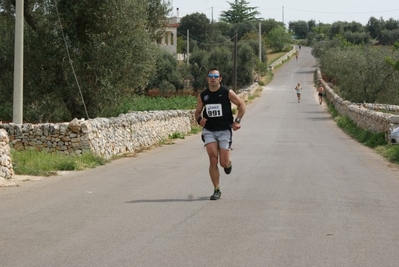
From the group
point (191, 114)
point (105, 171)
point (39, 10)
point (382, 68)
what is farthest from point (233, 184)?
point (382, 68)

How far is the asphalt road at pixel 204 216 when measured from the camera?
694 cm

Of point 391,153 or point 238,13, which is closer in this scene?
point 391,153

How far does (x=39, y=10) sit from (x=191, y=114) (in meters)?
12.6

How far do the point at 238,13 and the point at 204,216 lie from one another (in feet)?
506

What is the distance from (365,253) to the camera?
7.07 metres

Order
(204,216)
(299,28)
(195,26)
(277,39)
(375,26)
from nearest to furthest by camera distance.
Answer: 1. (204,216)
2. (195,26)
3. (277,39)
4. (375,26)
5. (299,28)

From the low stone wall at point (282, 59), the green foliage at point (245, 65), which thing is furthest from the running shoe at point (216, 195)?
the low stone wall at point (282, 59)

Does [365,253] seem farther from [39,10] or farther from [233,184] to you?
[39,10]

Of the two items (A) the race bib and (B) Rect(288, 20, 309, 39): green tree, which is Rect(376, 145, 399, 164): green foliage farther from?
(B) Rect(288, 20, 309, 39): green tree

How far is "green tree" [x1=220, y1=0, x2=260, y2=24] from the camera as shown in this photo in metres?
161

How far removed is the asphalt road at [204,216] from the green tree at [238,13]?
14524cm

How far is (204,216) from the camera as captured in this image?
9.12 metres

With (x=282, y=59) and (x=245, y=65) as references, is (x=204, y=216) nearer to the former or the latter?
(x=245, y=65)

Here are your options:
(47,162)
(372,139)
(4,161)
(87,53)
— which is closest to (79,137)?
(47,162)
